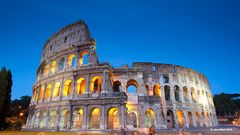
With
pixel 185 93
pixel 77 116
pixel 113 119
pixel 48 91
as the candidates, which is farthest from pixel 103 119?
pixel 185 93

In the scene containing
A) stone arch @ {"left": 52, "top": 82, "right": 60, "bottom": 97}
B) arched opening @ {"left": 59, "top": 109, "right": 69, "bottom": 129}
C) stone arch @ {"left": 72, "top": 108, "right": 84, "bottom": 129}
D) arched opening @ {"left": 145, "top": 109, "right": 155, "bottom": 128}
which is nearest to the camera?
arched opening @ {"left": 59, "top": 109, "right": 69, "bottom": 129}

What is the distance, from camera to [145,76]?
2888cm

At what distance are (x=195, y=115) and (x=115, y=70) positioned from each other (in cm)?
1791

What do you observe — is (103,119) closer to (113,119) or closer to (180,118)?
(113,119)

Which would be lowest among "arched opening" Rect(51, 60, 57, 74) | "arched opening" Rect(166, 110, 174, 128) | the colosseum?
"arched opening" Rect(166, 110, 174, 128)

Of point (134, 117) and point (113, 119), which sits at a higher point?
point (134, 117)

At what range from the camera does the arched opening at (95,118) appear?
21.6 meters

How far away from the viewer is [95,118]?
2222cm

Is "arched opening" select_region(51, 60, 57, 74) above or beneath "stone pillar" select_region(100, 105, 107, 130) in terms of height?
above

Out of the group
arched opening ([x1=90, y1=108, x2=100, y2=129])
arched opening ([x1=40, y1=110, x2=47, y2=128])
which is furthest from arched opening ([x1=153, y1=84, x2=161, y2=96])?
arched opening ([x1=40, y1=110, x2=47, y2=128])

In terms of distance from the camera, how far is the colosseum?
21531 millimetres

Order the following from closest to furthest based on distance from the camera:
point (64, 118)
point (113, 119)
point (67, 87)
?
point (113, 119) < point (64, 118) < point (67, 87)

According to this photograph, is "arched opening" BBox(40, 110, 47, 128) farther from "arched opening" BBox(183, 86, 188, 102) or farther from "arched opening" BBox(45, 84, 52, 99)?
"arched opening" BBox(183, 86, 188, 102)

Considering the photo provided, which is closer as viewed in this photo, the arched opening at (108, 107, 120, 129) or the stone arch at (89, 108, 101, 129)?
the stone arch at (89, 108, 101, 129)
